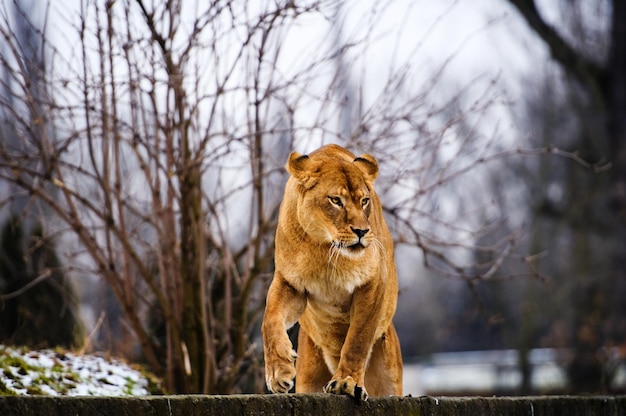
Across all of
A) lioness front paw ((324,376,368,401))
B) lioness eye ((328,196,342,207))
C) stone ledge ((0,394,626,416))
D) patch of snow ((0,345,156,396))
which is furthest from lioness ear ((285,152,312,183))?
patch of snow ((0,345,156,396))

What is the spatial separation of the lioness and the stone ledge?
233 mm

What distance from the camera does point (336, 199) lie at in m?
4.52

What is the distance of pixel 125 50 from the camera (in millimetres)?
6203

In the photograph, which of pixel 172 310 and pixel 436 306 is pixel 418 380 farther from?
pixel 172 310

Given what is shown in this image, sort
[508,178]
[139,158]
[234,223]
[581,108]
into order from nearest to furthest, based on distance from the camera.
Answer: [139,158], [234,223], [581,108], [508,178]

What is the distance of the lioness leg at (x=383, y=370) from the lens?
203 inches

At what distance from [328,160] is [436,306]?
4101 cm

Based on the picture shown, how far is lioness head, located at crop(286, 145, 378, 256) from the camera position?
14.5 ft

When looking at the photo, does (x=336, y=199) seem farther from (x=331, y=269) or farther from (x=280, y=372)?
(x=280, y=372)

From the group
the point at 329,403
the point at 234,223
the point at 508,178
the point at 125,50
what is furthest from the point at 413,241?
the point at 508,178

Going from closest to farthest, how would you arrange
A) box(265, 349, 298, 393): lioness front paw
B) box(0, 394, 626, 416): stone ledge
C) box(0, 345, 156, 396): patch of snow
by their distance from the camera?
box(0, 394, 626, 416): stone ledge
box(265, 349, 298, 393): lioness front paw
box(0, 345, 156, 396): patch of snow

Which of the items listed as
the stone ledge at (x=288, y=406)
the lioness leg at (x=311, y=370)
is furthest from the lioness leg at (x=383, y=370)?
the stone ledge at (x=288, y=406)

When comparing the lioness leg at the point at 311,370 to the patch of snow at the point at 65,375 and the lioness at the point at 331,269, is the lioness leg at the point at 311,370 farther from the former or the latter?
the patch of snow at the point at 65,375

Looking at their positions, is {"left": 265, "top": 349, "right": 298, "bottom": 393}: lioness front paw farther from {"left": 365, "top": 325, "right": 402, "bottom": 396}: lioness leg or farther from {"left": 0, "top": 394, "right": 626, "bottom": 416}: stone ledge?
{"left": 365, "top": 325, "right": 402, "bottom": 396}: lioness leg
